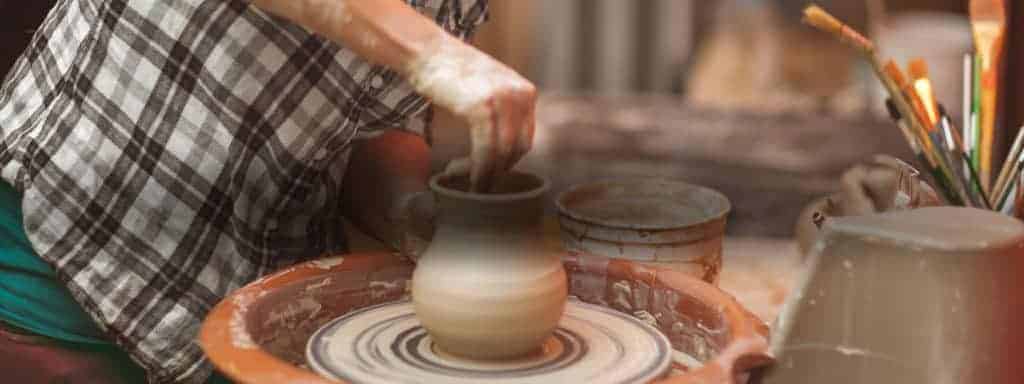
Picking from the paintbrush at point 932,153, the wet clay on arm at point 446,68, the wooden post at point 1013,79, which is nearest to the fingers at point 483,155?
the wet clay on arm at point 446,68

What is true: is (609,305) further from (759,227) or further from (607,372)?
(759,227)

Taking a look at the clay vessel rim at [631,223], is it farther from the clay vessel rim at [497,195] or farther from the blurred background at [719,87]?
the blurred background at [719,87]

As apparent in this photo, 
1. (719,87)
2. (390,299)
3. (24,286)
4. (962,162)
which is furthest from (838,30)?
(719,87)

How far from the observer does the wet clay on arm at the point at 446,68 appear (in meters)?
1.28

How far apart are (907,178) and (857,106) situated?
167 inches

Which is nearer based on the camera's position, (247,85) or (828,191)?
(247,85)

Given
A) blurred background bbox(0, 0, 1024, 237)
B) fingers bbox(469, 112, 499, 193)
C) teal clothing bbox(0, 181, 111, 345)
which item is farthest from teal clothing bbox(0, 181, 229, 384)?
blurred background bbox(0, 0, 1024, 237)

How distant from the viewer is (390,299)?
167 cm

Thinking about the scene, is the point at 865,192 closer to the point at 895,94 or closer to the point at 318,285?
the point at 895,94

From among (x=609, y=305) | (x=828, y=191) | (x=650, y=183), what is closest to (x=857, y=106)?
(x=828, y=191)

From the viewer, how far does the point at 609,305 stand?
1.66 metres

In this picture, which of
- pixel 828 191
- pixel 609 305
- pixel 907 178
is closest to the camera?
pixel 907 178

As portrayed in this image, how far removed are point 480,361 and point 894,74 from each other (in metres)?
0.68

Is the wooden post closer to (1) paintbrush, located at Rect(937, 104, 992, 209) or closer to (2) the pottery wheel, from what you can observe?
(1) paintbrush, located at Rect(937, 104, 992, 209)
